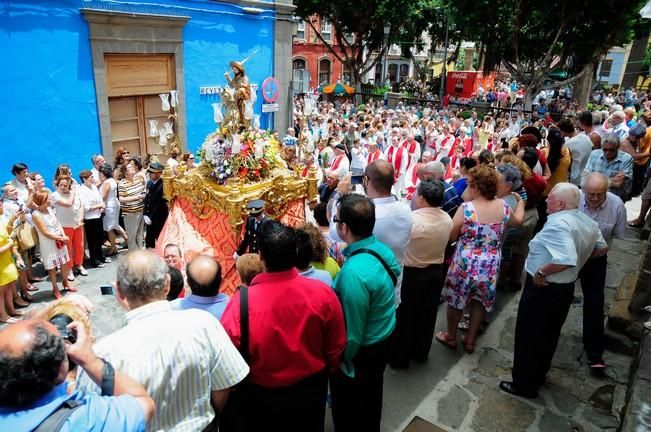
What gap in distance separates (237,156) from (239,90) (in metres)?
0.72

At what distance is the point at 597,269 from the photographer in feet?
12.7

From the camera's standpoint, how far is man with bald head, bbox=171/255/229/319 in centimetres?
269

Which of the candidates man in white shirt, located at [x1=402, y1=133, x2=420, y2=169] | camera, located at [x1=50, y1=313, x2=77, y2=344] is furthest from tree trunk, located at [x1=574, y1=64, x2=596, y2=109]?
camera, located at [x1=50, y1=313, x2=77, y2=344]

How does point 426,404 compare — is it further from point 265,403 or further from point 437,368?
point 265,403

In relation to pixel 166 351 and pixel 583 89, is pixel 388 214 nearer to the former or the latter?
pixel 166 351

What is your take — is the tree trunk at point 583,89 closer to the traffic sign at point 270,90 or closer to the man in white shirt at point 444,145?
the man in white shirt at point 444,145

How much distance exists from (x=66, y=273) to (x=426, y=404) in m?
4.81

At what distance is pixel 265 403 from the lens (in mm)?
2422

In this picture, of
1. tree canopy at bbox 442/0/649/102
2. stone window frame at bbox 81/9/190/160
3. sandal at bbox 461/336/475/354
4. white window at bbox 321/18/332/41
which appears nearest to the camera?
sandal at bbox 461/336/475/354

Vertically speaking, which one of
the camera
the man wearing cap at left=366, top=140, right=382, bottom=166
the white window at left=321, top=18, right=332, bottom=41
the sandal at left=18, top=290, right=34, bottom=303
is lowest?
Result: the sandal at left=18, top=290, right=34, bottom=303

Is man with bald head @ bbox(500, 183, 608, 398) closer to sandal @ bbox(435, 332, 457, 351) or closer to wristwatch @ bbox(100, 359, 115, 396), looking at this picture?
sandal @ bbox(435, 332, 457, 351)

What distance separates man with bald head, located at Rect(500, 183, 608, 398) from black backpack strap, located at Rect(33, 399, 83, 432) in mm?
3026

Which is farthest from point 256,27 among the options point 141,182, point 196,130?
point 141,182

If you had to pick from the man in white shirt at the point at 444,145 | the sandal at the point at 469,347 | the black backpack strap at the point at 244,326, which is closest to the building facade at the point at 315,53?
the man in white shirt at the point at 444,145
